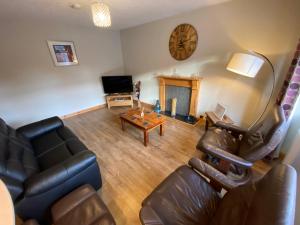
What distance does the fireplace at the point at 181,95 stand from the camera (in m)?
3.08

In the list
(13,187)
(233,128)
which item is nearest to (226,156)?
(233,128)

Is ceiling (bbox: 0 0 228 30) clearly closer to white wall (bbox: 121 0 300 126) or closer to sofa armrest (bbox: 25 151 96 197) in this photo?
white wall (bbox: 121 0 300 126)

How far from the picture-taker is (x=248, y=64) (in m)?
1.83

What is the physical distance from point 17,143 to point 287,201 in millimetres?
2359

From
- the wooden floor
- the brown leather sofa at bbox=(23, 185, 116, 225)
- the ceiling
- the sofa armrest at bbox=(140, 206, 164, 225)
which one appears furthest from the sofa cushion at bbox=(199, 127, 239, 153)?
the ceiling

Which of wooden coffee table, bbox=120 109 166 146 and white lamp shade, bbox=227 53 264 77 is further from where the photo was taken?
wooden coffee table, bbox=120 109 166 146

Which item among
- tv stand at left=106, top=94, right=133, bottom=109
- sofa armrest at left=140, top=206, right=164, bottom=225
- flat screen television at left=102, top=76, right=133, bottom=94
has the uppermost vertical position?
flat screen television at left=102, top=76, right=133, bottom=94

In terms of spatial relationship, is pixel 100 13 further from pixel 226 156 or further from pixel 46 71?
pixel 46 71

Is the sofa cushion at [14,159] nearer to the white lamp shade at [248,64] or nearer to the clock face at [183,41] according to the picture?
the white lamp shade at [248,64]

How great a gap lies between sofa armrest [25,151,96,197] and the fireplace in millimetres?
2392

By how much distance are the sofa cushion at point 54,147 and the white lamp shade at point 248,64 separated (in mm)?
2323

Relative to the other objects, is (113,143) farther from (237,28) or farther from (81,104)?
(237,28)

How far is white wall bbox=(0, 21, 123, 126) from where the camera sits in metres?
2.76

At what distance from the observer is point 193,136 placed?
2.70m
